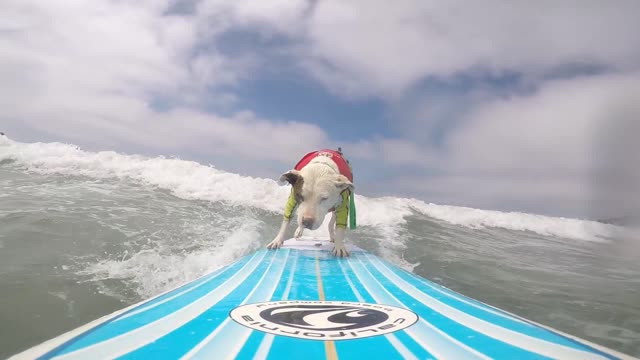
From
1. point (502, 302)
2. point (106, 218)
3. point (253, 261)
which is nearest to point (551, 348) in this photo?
point (502, 302)

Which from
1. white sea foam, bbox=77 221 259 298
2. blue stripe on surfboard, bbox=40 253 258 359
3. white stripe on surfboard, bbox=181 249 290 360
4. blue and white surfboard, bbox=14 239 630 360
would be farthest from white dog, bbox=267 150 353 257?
white stripe on surfboard, bbox=181 249 290 360

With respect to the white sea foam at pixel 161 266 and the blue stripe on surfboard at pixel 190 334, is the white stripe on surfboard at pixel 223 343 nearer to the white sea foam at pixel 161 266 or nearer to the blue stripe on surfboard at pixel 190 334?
the blue stripe on surfboard at pixel 190 334

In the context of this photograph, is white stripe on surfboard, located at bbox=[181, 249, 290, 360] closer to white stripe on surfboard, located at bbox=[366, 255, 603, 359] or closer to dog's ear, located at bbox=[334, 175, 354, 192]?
white stripe on surfboard, located at bbox=[366, 255, 603, 359]

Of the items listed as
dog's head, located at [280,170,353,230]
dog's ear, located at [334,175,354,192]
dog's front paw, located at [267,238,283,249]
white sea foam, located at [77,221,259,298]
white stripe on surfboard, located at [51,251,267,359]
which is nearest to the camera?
white stripe on surfboard, located at [51,251,267,359]

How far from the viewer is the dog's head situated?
5062 mm

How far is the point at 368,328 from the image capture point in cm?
219

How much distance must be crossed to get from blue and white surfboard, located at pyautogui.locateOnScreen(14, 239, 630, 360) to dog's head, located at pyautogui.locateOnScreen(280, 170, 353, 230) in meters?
1.50

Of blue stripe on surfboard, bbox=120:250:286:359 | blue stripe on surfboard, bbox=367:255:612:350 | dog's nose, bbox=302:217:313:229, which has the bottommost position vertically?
blue stripe on surfboard, bbox=120:250:286:359

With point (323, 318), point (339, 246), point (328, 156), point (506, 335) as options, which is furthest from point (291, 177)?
point (506, 335)

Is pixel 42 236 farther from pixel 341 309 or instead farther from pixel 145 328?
pixel 341 309

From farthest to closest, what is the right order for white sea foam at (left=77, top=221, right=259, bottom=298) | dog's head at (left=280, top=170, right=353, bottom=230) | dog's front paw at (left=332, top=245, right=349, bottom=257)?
dog's front paw at (left=332, top=245, right=349, bottom=257), dog's head at (left=280, top=170, right=353, bottom=230), white sea foam at (left=77, top=221, right=259, bottom=298)

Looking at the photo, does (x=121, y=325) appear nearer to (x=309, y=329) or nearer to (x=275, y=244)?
(x=309, y=329)

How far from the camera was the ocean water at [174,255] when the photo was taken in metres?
4.09

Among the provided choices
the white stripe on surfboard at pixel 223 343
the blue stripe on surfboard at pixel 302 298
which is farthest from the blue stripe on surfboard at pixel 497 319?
the white stripe on surfboard at pixel 223 343
